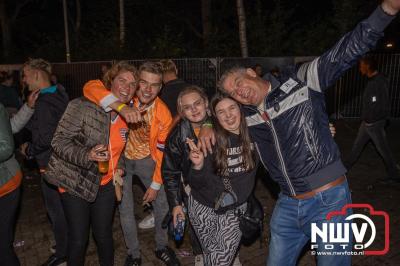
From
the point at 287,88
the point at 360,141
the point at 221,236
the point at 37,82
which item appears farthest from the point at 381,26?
the point at 360,141

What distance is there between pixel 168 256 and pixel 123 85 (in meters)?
2.21

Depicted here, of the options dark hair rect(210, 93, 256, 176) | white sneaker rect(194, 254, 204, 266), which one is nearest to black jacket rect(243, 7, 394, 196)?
dark hair rect(210, 93, 256, 176)

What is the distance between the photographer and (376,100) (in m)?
6.40

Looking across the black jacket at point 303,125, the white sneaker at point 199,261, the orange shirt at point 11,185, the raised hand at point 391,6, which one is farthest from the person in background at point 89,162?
the raised hand at point 391,6

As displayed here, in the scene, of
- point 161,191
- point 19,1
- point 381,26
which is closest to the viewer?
point 381,26

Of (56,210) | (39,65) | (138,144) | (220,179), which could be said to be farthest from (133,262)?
(39,65)

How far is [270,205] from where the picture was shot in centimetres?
623

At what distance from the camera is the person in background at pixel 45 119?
371 centimetres

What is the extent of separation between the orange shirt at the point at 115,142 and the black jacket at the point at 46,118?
690 millimetres

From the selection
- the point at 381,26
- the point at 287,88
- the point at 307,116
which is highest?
the point at 381,26

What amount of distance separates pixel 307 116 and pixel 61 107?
2441 millimetres

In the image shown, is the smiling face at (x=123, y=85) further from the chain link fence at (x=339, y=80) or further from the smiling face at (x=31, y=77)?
the chain link fence at (x=339, y=80)

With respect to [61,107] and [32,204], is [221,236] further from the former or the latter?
[32,204]

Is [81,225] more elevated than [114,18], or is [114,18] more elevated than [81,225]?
[114,18]
